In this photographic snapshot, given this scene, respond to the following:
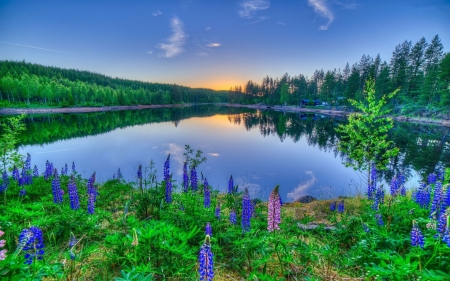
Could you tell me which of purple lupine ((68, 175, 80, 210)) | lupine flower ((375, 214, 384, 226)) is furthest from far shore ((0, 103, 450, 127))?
lupine flower ((375, 214, 384, 226))

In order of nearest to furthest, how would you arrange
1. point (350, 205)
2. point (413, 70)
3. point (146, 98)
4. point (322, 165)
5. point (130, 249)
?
point (130, 249)
point (350, 205)
point (322, 165)
point (413, 70)
point (146, 98)

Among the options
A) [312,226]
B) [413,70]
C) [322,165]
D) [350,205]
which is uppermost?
[413,70]

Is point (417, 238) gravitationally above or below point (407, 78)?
below

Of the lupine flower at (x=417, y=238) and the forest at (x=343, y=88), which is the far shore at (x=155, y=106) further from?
the lupine flower at (x=417, y=238)

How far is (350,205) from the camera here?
8984 millimetres

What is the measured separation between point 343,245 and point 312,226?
110 cm

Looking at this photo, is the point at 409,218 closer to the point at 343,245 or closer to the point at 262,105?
the point at 343,245

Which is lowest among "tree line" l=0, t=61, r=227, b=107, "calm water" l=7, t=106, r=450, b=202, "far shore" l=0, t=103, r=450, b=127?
"calm water" l=7, t=106, r=450, b=202

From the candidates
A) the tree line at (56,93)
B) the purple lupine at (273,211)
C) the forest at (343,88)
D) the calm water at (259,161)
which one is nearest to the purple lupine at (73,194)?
the purple lupine at (273,211)

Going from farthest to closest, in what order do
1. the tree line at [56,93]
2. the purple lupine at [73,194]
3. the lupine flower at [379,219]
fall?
1. the tree line at [56,93]
2. the purple lupine at [73,194]
3. the lupine flower at [379,219]

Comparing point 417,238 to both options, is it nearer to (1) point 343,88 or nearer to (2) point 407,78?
(2) point 407,78

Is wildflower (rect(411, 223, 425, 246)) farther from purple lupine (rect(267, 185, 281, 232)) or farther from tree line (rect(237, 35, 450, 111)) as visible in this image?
tree line (rect(237, 35, 450, 111))

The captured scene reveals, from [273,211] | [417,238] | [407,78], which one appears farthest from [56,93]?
[407,78]

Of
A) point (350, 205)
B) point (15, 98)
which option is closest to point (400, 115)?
point (350, 205)
